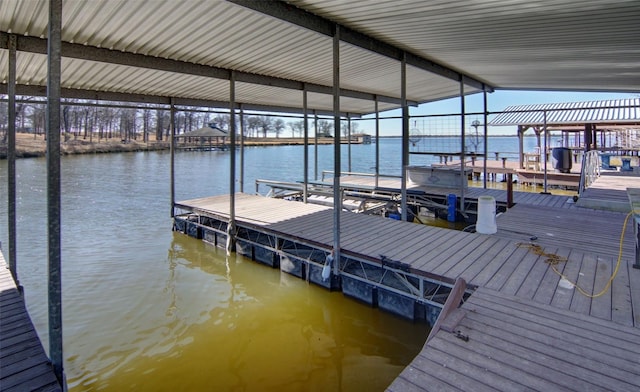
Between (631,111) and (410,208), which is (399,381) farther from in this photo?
(631,111)

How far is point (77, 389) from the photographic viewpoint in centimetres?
361

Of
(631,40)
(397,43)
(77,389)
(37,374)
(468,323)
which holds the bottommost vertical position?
(77,389)

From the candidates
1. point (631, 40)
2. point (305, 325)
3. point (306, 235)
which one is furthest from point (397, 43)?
point (305, 325)

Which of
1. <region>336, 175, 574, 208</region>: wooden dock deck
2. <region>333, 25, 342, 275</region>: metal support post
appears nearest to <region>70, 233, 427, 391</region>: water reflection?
<region>333, 25, 342, 275</region>: metal support post

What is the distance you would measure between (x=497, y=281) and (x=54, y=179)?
13.5ft

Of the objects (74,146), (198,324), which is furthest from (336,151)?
(74,146)

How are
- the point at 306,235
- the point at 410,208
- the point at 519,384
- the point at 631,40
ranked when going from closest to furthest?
1. the point at 519,384
2. the point at 631,40
3. the point at 306,235
4. the point at 410,208

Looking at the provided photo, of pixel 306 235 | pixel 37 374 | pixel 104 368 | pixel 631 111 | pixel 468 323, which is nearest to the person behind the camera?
pixel 37 374

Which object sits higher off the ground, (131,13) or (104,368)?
(131,13)

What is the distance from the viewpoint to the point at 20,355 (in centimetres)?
287

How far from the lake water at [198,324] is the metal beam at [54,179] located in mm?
1285

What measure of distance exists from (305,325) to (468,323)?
244 cm

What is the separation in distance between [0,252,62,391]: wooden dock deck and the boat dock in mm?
2535

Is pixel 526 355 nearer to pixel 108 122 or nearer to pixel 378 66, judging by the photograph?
pixel 378 66
